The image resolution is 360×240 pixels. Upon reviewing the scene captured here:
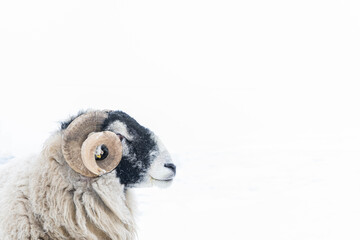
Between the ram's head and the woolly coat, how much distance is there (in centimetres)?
10

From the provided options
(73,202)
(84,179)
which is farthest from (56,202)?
(84,179)

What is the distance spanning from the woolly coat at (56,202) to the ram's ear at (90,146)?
4.2 inches

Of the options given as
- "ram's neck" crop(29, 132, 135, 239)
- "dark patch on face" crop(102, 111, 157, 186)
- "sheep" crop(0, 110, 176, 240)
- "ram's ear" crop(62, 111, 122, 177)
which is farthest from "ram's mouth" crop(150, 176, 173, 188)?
"ram's ear" crop(62, 111, 122, 177)

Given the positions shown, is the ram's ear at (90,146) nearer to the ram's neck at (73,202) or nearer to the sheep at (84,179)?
the sheep at (84,179)

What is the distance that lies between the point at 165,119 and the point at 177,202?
9.17m

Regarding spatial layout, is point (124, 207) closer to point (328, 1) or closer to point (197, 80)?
point (197, 80)

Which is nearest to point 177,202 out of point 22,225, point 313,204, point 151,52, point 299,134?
point 313,204

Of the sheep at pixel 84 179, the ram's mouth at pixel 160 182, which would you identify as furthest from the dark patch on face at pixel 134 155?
the ram's mouth at pixel 160 182

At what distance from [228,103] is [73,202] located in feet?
63.4

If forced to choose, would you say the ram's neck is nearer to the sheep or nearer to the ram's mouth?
the sheep

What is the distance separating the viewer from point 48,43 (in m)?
26.2

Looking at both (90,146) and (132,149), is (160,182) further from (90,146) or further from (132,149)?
(90,146)

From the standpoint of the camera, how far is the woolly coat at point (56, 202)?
10.2 feet

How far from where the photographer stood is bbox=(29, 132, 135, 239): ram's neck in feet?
10.4
